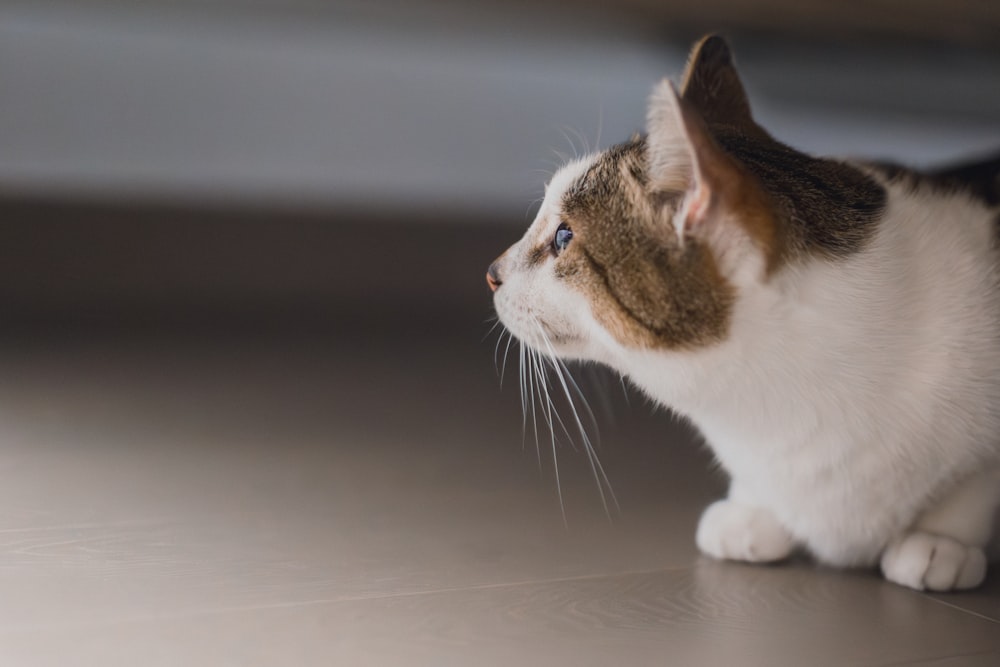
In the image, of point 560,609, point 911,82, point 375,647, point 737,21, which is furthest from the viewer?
point 911,82

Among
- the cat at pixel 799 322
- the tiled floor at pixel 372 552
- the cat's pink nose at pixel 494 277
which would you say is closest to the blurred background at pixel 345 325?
the tiled floor at pixel 372 552

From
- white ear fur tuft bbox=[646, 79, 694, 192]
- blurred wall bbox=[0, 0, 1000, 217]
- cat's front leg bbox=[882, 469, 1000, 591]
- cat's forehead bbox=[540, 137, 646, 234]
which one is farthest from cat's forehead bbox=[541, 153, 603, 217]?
blurred wall bbox=[0, 0, 1000, 217]

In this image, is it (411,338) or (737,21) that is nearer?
(737,21)

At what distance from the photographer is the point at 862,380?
1023mm

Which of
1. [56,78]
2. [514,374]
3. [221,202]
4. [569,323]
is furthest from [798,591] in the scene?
[56,78]

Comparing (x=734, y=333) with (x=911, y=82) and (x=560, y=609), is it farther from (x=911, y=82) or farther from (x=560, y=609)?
(x=911, y=82)

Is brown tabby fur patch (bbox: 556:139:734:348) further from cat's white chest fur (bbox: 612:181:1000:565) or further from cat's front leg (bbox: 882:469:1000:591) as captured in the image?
cat's front leg (bbox: 882:469:1000:591)

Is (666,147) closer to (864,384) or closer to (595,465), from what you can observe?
(864,384)

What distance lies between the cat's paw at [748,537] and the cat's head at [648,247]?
27 centimetres

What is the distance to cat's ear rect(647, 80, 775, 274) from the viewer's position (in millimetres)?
921

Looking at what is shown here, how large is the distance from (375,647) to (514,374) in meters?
1.39

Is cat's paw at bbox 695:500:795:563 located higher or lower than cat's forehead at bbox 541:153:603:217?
lower

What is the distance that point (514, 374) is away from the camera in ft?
7.47

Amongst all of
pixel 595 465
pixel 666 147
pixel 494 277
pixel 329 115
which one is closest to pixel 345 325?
pixel 329 115
